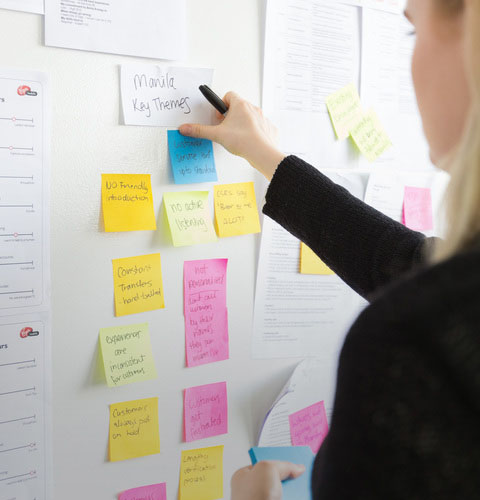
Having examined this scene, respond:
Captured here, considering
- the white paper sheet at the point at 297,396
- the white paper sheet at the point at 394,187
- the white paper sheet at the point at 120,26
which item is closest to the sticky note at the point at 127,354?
the white paper sheet at the point at 297,396

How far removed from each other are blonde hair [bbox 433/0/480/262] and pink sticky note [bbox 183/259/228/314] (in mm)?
518

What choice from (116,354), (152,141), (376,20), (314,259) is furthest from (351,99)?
(116,354)

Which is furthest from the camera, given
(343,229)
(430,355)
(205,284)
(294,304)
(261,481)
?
(294,304)

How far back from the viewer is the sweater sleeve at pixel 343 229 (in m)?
0.79

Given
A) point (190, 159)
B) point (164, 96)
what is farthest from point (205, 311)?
point (164, 96)

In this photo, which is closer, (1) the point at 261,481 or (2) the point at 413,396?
(2) the point at 413,396

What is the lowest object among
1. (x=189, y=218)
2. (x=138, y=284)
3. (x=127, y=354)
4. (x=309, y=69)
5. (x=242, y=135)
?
(x=127, y=354)

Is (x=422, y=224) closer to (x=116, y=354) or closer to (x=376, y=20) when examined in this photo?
(x=376, y=20)

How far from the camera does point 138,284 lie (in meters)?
0.85

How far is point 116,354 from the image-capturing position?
0.84 metres

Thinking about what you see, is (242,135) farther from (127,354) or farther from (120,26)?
(127,354)

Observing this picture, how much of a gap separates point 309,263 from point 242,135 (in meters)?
0.30

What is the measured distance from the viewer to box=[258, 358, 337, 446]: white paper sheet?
3.30ft

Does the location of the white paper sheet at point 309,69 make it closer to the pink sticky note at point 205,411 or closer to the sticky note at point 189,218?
the sticky note at point 189,218
